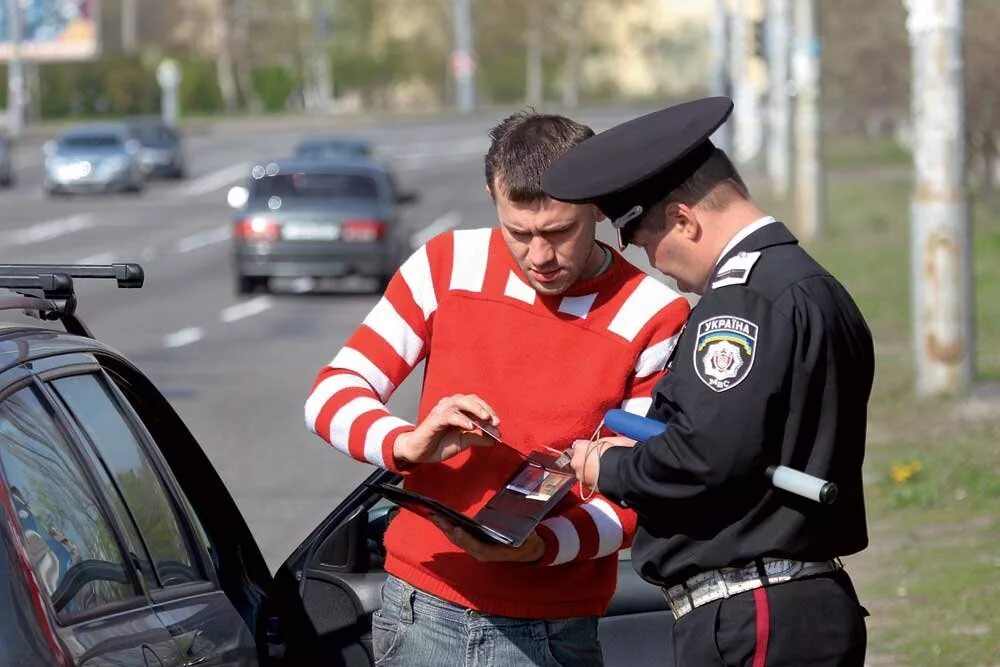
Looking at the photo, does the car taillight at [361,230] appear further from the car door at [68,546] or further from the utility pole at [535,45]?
the utility pole at [535,45]

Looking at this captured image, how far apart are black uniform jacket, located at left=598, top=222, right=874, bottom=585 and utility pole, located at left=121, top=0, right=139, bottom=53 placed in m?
106

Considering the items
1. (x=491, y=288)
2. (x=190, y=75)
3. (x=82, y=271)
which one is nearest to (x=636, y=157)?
(x=491, y=288)

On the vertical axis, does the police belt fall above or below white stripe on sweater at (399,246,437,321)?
below

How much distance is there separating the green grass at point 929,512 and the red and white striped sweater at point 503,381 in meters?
3.55

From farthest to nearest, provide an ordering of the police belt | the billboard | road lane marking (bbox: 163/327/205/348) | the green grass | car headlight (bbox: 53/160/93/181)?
the billboard
car headlight (bbox: 53/160/93/181)
road lane marking (bbox: 163/327/205/348)
the green grass
the police belt

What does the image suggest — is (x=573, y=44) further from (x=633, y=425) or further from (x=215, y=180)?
(x=633, y=425)

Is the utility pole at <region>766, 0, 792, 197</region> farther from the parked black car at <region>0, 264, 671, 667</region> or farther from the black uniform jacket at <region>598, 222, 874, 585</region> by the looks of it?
the black uniform jacket at <region>598, 222, 874, 585</region>

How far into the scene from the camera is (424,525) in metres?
3.90

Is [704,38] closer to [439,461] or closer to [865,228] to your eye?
[865,228]

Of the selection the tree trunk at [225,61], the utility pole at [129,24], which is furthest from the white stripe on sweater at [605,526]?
the utility pole at [129,24]

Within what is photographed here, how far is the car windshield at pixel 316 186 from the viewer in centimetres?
2497

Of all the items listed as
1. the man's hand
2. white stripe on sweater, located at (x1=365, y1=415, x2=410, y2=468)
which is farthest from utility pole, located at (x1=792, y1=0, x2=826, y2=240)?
the man's hand

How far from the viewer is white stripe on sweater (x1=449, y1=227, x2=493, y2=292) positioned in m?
3.89

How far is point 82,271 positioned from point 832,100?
2101 inches
